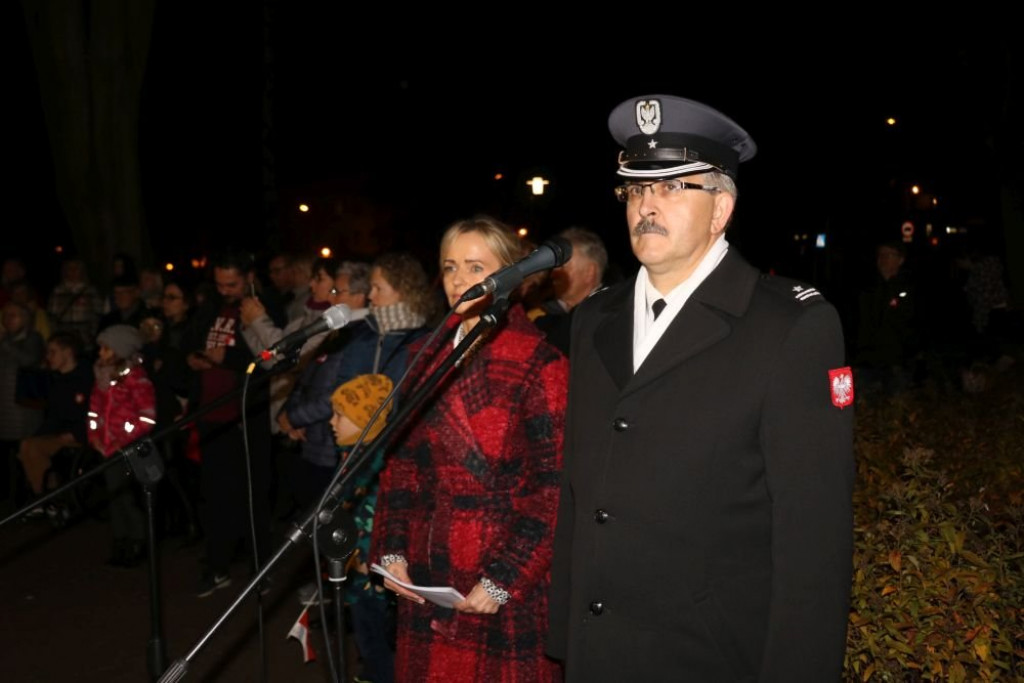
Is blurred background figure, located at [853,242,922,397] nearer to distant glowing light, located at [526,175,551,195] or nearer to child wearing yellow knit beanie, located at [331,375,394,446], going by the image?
child wearing yellow knit beanie, located at [331,375,394,446]

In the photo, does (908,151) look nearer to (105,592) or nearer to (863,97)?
(863,97)

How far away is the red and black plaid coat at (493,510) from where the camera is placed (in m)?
3.67

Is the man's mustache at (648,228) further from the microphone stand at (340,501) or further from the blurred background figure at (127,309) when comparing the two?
the blurred background figure at (127,309)

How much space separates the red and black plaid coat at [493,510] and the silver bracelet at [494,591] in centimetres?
2

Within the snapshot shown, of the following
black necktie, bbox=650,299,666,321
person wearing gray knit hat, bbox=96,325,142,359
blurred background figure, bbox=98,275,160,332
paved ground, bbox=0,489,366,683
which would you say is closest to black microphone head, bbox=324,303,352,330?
black necktie, bbox=650,299,666,321

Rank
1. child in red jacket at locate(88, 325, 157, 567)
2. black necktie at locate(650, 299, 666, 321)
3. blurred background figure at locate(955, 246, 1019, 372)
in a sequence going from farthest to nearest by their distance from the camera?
blurred background figure at locate(955, 246, 1019, 372) < child in red jacket at locate(88, 325, 157, 567) < black necktie at locate(650, 299, 666, 321)

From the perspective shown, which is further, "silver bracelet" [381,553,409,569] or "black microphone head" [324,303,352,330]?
"silver bracelet" [381,553,409,569]

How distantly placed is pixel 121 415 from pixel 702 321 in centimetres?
612

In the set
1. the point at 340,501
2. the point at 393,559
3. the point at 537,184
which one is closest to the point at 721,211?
the point at 340,501

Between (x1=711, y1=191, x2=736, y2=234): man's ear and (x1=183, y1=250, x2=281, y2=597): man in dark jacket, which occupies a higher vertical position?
(x1=711, y1=191, x2=736, y2=234): man's ear

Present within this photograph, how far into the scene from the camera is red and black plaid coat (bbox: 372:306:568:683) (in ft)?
12.1

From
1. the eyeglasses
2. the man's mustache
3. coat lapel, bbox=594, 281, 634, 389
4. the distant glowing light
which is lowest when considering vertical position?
coat lapel, bbox=594, 281, 634, 389

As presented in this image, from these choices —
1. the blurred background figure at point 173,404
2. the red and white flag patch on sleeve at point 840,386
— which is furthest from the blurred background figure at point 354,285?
the red and white flag patch on sleeve at point 840,386

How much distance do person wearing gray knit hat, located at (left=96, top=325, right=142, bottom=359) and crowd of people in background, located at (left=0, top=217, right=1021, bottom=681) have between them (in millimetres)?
17
